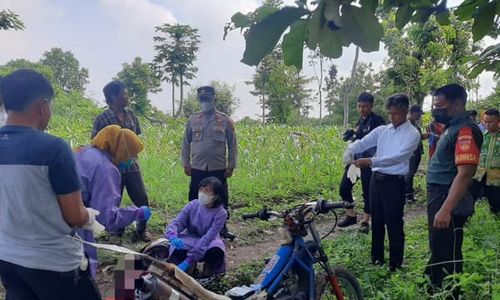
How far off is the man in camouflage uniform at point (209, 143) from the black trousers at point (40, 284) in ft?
11.1

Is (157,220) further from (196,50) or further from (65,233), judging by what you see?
(196,50)

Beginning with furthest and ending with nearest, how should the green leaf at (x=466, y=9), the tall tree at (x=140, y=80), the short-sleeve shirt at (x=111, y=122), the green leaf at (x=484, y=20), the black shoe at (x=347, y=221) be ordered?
the tall tree at (x=140, y=80) → the black shoe at (x=347, y=221) → the short-sleeve shirt at (x=111, y=122) → the green leaf at (x=466, y=9) → the green leaf at (x=484, y=20)

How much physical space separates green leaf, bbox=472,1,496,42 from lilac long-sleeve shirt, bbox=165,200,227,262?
2.68 metres

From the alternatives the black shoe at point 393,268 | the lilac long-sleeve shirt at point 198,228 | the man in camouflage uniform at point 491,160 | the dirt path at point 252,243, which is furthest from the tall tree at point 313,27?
the man in camouflage uniform at point 491,160

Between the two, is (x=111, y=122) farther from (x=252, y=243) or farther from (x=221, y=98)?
(x=221, y=98)

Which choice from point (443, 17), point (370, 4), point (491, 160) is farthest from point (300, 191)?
point (370, 4)

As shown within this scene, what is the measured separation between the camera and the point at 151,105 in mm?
31781

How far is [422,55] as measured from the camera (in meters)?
16.0

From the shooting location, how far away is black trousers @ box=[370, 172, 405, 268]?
4371mm

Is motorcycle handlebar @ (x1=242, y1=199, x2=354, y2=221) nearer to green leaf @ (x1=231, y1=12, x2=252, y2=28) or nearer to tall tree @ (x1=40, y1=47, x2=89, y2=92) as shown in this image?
green leaf @ (x1=231, y1=12, x2=252, y2=28)

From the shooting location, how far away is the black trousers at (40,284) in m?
2.22

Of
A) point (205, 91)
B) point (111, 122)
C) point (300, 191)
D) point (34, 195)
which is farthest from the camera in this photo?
point (300, 191)

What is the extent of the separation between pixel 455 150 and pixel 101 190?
7.63 feet

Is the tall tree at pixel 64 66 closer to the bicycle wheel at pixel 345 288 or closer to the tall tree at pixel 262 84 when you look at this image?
the tall tree at pixel 262 84
